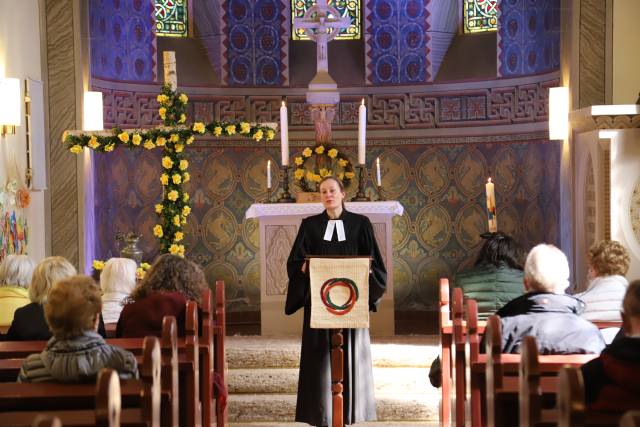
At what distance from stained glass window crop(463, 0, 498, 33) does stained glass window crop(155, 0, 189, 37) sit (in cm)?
317

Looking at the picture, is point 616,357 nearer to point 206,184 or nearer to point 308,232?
point 308,232

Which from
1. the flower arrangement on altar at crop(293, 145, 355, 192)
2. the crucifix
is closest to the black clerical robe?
the flower arrangement on altar at crop(293, 145, 355, 192)

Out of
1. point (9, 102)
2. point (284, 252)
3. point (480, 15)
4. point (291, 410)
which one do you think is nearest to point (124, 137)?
point (9, 102)

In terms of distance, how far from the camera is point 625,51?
8969 millimetres

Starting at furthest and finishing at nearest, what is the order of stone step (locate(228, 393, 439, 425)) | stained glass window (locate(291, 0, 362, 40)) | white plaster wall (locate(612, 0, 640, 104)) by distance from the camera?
stained glass window (locate(291, 0, 362, 40)), white plaster wall (locate(612, 0, 640, 104)), stone step (locate(228, 393, 439, 425))

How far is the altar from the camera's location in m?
8.78

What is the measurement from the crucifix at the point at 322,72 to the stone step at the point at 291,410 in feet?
9.39

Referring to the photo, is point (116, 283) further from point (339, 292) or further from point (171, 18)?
point (171, 18)

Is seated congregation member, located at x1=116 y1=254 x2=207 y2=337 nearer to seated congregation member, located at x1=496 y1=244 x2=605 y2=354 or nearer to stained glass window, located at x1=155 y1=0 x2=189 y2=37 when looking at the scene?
seated congregation member, located at x1=496 y1=244 x2=605 y2=354

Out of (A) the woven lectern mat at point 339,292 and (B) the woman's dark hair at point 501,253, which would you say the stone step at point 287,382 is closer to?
(B) the woman's dark hair at point 501,253

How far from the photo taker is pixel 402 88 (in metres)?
11.8

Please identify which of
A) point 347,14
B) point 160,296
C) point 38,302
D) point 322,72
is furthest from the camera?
point 347,14

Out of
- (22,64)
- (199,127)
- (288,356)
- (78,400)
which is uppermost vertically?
(22,64)

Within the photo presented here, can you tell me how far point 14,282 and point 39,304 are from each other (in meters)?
0.72
